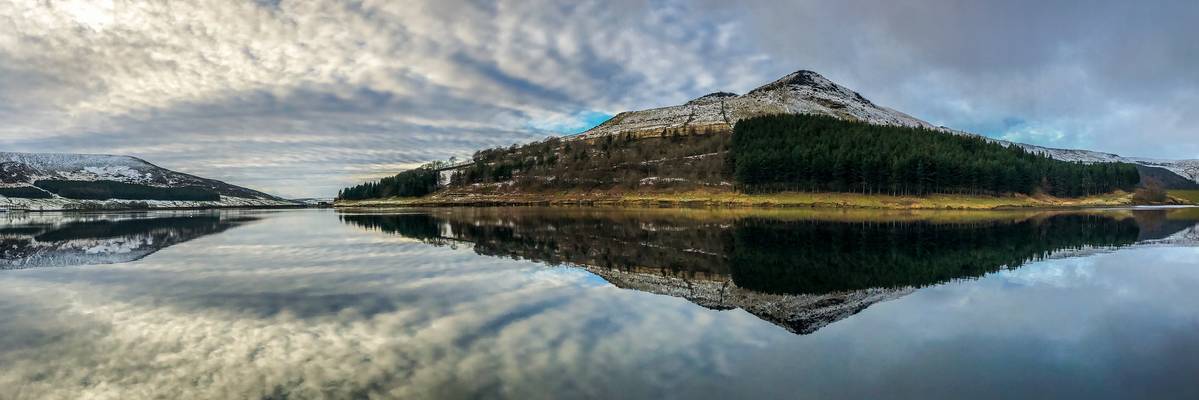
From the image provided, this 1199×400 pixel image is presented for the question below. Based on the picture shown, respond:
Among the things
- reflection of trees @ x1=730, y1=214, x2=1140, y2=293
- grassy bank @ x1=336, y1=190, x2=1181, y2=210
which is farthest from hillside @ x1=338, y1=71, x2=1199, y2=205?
reflection of trees @ x1=730, y1=214, x2=1140, y2=293

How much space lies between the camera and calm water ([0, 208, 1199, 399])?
8.79 m

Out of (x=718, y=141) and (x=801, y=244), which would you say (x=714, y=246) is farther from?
(x=718, y=141)

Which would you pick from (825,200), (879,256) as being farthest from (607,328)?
(825,200)

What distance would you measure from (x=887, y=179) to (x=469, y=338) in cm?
11998

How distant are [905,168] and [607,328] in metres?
119

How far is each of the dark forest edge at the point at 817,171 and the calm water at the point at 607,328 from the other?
9516 centimetres

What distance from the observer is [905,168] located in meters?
112

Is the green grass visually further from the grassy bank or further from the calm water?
the calm water

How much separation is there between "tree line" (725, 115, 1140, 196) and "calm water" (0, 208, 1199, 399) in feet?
320

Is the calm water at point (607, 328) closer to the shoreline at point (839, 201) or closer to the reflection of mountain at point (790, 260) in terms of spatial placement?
the reflection of mountain at point (790, 260)

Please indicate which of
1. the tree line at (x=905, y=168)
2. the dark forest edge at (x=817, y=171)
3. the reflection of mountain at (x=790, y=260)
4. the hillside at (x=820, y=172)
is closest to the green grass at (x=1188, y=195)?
the dark forest edge at (x=817, y=171)

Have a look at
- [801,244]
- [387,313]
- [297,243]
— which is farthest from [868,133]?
[387,313]

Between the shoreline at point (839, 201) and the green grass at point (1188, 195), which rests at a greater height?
the green grass at point (1188, 195)

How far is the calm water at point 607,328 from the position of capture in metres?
8.79
